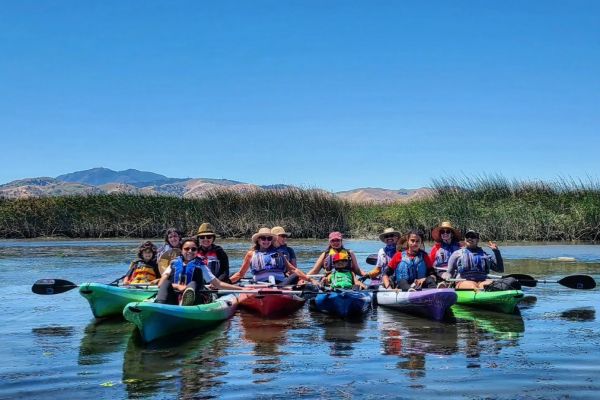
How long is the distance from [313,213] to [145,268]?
19.0 meters

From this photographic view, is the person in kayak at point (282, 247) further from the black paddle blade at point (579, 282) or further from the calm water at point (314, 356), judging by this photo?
the black paddle blade at point (579, 282)

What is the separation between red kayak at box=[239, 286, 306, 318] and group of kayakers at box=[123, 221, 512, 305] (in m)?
0.29

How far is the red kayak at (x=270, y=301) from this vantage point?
37.7 ft

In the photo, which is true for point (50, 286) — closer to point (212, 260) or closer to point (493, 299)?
point (212, 260)

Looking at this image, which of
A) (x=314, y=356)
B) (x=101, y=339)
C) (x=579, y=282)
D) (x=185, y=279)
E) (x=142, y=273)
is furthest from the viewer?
(x=579, y=282)

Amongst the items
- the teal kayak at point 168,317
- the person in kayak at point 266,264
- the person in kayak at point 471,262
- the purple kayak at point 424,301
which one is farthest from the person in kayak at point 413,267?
the teal kayak at point 168,317

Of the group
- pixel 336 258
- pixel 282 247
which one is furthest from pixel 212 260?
pixel 336 258

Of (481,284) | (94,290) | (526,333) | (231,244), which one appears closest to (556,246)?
(231,244)

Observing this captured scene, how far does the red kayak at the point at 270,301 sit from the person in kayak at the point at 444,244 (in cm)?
308

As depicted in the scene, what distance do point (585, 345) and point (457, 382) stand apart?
2692mm

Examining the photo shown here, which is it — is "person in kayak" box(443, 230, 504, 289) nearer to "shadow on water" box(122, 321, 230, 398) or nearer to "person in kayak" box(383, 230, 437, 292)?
"person in kayak" box(383, 230, 437, 292)

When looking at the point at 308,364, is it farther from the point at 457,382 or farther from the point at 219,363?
the point at 457,382

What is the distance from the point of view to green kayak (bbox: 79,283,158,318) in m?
11.2

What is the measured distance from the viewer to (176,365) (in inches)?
320
